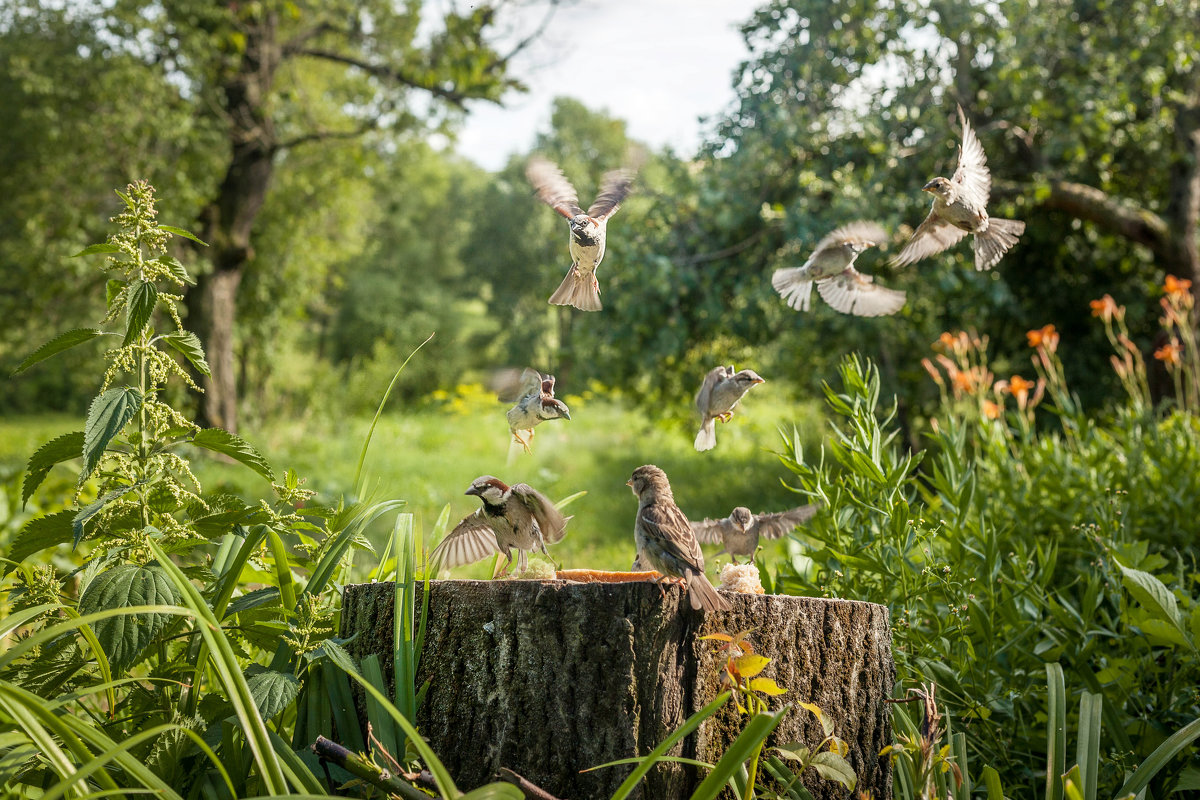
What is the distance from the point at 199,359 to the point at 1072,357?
29.4ft

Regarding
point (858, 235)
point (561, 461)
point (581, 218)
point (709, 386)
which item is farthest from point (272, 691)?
point (561, 461)

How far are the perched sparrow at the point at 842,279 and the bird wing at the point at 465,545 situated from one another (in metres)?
1.18

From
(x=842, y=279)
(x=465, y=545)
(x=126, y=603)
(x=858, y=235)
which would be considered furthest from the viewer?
(x=842, y=279)

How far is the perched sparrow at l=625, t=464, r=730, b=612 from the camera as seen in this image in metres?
1.91

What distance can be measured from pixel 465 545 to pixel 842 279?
1.59 meters

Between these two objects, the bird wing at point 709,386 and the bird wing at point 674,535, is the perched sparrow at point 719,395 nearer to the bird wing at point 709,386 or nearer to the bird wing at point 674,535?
the bird wing at point 709,386

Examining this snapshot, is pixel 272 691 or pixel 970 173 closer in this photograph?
pixel 272 691

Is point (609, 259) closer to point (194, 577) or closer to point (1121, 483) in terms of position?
point (1121, 483)

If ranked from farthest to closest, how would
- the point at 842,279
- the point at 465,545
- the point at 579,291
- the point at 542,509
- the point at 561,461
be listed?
1. the point at 561,461
2. the point at 842,279
3. the point at 465,545
4. the point at 579,291
5. the point at 542,509

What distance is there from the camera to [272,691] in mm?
1872

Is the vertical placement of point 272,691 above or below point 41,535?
below

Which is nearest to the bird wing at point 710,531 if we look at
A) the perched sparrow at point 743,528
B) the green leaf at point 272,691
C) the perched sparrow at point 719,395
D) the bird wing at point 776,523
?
the perched sparrow at point 743,528

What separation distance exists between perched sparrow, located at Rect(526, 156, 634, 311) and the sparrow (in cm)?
87

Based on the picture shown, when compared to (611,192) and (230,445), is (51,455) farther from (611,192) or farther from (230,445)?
(611,192)
